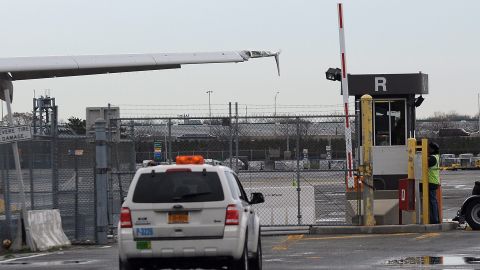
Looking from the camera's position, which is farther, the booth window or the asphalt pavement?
the booth window

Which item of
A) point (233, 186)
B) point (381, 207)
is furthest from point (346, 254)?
point (381, 207)

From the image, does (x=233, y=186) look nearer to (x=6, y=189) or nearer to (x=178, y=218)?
(x=178, y=218)

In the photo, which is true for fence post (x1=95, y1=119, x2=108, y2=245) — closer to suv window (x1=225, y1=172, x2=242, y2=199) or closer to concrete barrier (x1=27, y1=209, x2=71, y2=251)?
concrete barrier (x1=27, y1=209, x2=71, y2=251)

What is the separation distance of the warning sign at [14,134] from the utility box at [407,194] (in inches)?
322

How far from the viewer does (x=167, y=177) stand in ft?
44.2

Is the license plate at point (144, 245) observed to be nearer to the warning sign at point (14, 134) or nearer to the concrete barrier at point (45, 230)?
the warning sign at point (14, 134)

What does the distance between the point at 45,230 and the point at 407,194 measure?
783 cm

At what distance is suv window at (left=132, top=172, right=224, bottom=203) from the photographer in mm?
13281

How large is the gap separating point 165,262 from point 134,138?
1057 cm

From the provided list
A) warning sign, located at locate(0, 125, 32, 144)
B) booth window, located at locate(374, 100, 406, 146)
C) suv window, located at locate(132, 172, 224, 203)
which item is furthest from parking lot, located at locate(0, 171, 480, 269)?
booth window, located at locate(374, 100, 406, 146)

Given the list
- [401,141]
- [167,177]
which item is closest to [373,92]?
[401,141]

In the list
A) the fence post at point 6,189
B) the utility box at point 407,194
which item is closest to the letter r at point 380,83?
the utility box at point 407,194

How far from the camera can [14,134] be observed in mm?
19531

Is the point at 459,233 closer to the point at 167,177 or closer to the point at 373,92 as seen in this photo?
the point at 373,92
